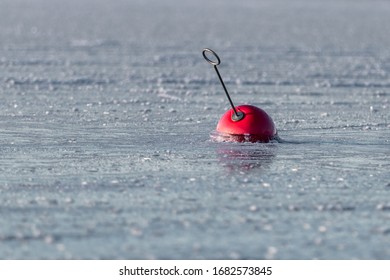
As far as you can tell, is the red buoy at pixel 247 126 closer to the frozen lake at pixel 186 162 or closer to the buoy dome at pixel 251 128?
the buoy dome at pixel 251 128

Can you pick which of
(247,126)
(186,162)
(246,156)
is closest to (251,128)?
(247,126)

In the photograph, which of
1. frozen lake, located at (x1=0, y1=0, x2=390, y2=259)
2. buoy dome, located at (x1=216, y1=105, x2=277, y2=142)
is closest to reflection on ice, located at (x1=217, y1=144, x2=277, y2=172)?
frozen lake, located at (x1=0, y1=0, x2=390, y2=259)

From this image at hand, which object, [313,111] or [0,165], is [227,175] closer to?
[0,165]

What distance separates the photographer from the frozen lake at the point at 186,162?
314 inches

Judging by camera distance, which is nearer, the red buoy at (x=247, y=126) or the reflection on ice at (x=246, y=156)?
the reflection on ice at (x=246, y=156)

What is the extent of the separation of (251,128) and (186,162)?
1.35 metres

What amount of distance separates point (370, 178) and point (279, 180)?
866 millimetres

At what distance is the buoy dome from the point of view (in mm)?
12031

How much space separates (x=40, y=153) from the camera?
11.4 metres

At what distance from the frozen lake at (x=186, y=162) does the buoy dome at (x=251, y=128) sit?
0.18 m

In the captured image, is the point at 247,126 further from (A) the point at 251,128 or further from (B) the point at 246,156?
(B) the point at 246,156

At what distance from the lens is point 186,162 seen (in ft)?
35.8

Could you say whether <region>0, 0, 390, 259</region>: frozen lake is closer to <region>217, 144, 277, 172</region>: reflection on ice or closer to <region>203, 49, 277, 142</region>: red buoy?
<region>217, 144, 277, 172</region>: reflection on ice

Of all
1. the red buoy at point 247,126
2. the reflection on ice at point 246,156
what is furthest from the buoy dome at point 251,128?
the reflection on ice at point 246,156
